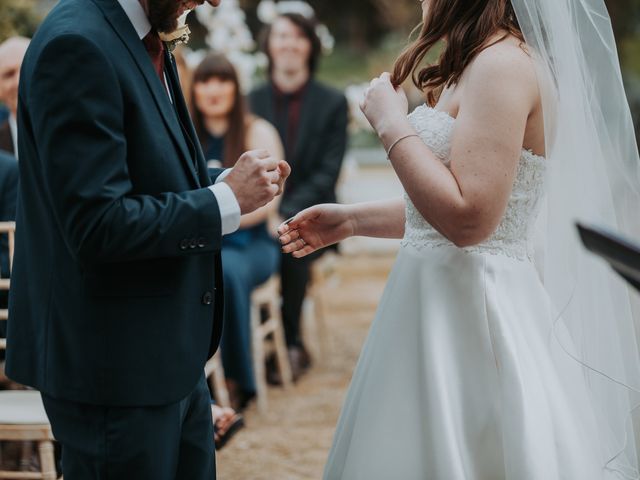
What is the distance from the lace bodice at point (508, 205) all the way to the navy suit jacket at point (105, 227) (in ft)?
1.73

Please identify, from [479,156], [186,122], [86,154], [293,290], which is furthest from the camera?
[293,290]

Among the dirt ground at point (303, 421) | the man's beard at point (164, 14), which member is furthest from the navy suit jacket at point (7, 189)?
the man's beard at point (164, 14)

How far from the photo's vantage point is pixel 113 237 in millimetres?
1717

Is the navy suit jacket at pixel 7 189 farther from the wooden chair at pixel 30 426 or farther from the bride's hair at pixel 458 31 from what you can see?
the bride's hair at pixel 458 31

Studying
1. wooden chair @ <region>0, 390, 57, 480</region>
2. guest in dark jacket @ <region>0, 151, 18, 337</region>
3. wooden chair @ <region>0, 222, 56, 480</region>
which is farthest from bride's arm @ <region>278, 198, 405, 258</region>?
guest in dark jacket @ <region>0, 151, 18, 337</region>

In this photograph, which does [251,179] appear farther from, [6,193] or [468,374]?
[6,193]

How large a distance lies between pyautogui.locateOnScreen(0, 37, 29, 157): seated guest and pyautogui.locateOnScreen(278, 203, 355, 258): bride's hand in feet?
7.21

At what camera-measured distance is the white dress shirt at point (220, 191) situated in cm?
185

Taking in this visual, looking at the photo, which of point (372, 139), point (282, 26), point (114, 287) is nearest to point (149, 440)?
point (114, 287)

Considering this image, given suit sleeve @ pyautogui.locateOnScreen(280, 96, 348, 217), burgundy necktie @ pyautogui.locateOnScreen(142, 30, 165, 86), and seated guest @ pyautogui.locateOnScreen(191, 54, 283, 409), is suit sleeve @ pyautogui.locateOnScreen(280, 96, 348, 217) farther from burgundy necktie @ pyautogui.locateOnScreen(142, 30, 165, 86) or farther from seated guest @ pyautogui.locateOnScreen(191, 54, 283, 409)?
burgundy necktie @ pyautogui.locateOnScreen(142, 30, 165, 86)

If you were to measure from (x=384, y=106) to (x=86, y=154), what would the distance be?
723mm

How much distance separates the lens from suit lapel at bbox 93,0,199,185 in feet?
5.93

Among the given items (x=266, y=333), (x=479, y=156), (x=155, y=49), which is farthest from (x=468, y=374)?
(x=266, y=333)

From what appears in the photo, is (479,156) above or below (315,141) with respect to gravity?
below
